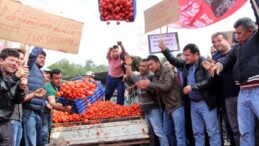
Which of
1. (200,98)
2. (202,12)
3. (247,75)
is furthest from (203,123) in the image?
(202,12)

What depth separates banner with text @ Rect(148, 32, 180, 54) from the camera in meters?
6.02

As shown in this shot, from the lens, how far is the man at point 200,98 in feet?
15.0

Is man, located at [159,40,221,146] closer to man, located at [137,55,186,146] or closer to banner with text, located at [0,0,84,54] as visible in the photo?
man, located at [137,55,186,146]

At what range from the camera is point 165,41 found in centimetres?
605

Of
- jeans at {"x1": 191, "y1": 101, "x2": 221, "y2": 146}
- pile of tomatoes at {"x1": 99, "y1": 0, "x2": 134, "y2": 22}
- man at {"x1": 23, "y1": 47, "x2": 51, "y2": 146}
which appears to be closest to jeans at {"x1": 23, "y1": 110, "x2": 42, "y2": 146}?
man at {"x1": 23, "y1": 47, "x2": 51, "y2": 146}

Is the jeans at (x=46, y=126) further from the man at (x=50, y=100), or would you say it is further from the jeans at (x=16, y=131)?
the jeans at (x=16, y=131)

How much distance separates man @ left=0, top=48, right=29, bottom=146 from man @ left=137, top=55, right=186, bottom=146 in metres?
2.27

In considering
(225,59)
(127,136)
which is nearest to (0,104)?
(127,136)

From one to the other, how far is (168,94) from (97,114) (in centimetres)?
134

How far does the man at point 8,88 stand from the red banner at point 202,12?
4.79 m

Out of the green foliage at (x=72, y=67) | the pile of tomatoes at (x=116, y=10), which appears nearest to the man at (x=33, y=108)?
the pile of tomatoes at (x=116, y=10)

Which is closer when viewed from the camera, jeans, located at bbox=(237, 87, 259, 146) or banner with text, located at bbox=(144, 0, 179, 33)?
jeans, located at bbox=(237, 87, 259, 146)

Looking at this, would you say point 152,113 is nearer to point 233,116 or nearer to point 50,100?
point 233,116

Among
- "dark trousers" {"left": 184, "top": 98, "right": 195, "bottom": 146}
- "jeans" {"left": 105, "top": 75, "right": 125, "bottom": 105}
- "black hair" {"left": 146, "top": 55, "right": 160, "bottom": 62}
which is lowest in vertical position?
"dark trousers" {"left": 184, "top": 98, "right": 195, "bottom": 146}
